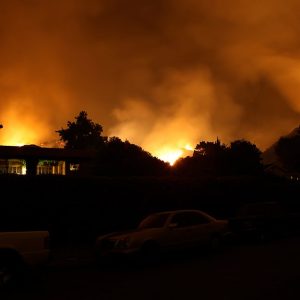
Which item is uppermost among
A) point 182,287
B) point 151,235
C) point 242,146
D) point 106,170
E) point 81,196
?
point 242,146

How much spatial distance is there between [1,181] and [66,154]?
57.1 feet

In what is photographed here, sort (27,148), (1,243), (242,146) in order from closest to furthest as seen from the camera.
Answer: (1,243) → (27,148) → (242,146)

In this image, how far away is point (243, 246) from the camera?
16891 mm

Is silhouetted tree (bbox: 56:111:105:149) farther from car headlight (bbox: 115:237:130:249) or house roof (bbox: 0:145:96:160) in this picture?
car headlight (bbox: 115:237:130:249)

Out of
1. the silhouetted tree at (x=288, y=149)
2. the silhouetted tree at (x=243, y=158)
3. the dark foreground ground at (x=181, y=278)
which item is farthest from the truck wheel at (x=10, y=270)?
the silhouetted tree at (x=288, y=149)

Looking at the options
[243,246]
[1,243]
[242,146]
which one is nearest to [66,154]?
[243,246]

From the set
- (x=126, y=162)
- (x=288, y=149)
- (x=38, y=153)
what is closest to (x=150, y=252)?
(x=38, y=153)

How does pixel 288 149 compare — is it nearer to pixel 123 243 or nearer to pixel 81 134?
A: pixel 81 134

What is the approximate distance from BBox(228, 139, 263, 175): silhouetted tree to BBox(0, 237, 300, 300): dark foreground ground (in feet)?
131

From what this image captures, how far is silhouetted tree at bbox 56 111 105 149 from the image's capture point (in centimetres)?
8500

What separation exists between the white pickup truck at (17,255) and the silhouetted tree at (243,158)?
45.1 meters

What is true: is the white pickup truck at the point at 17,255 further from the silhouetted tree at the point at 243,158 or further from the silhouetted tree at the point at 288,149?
the silhouetted tree at the point at 288,149

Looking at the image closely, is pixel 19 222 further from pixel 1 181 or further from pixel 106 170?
pixel 106 170

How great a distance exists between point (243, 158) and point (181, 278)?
4741 cm
